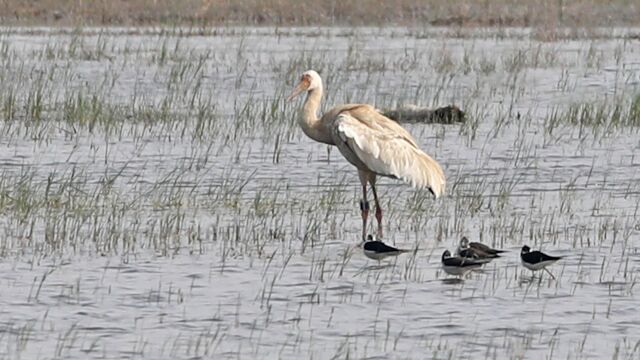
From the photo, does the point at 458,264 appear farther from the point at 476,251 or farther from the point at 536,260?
the point at 536,260

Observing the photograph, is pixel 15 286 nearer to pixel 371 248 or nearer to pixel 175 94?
pixel 371 248

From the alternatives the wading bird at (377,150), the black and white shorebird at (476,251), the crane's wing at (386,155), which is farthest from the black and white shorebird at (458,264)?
the crane's wing at (386,155)

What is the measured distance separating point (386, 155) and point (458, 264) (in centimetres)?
261

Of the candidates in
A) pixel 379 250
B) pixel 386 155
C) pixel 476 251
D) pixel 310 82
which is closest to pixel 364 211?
pixel 386 155

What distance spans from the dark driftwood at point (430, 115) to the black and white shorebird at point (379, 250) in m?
7.49

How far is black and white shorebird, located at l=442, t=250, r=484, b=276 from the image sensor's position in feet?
32.1

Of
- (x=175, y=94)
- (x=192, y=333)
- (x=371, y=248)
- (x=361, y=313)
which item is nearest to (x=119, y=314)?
(x=192, y=333)

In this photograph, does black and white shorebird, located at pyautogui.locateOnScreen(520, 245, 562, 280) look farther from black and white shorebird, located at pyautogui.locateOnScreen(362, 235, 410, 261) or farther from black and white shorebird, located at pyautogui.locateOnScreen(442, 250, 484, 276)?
black and white shorebird, located at pyautogui.locateOnScreen(362, 235, 410, 261)

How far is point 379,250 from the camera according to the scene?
34.3 ft

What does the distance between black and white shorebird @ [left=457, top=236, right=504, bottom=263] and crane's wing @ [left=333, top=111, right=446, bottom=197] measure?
2.03 meters

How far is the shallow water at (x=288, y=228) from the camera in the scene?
27.6ft

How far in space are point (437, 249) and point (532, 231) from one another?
84 centimetres

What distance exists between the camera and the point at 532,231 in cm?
1146

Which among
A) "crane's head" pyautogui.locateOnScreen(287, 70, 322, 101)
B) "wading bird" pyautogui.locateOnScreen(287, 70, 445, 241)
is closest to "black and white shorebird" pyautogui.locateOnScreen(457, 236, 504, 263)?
"wading bird" pyautogui.locateOnScreen(287, 70, 445, 241)
